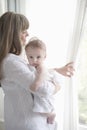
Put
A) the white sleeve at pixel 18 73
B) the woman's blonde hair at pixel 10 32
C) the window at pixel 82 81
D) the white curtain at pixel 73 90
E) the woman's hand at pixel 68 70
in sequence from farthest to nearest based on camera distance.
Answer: the window at pixel 82 81 < the white curtain at pixel 73 90 < the woman's hand at pixel 68 70 < the woman's blonde hair at pixel 10 32 < the white sleeve at pixel 18 73

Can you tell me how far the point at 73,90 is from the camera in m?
2.06

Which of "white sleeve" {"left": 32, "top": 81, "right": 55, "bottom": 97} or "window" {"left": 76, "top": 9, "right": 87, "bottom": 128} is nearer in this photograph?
"white sleeve" {"left": 32, "top": 81, "right": 55, "bottom": 97}

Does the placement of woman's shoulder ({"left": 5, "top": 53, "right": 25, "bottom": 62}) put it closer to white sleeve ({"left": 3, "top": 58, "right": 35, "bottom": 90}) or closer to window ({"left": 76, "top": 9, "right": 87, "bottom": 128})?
white sleeve ({"left": 3, "top": 58, "right": 35, "bottom": 90})

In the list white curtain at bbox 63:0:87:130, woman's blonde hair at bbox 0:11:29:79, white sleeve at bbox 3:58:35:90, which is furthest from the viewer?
white curtain at bbox 63:0:87:130

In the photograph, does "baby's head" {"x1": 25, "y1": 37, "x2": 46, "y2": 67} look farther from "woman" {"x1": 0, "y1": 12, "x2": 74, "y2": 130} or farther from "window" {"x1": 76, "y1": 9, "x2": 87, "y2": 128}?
"window" {"x1": 76, "y1": 9, "x2": 87, "y2": 128}

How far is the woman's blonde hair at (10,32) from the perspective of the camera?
57.6 inches

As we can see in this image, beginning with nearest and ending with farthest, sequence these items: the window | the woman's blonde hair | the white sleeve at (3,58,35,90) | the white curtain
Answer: the white sleeve at (3,58,35,90), the woman's blonde hair, the white curtain, the window

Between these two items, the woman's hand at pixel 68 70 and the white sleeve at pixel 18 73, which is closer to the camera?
the white sleeve at pixel 18 73

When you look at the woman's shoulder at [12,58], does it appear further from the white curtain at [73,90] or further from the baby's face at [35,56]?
the white curtain at [73,90]

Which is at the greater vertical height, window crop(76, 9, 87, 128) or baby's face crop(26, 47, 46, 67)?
baby's face crop(26, 47, 46, 67)

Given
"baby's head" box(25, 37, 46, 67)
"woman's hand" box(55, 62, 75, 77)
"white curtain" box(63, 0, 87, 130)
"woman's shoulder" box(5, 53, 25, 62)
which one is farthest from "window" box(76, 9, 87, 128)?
"woman's shoulder" box(5, 53, 25, 62)

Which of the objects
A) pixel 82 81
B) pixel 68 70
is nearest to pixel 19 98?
pixel 68 70

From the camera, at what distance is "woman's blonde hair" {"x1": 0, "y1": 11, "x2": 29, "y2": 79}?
146 cm

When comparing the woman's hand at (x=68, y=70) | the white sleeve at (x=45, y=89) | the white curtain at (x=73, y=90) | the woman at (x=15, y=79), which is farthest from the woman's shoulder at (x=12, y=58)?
the white curtain at (x=73, y=90)
